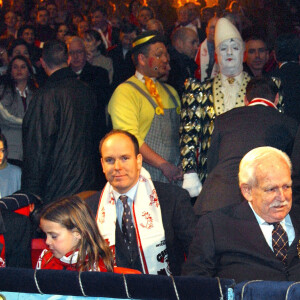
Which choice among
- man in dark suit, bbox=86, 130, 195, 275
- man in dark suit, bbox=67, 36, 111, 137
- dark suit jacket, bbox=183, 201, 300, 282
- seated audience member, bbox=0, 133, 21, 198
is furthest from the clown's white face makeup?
man in dark suit, bbox=67, 36, 111, 137

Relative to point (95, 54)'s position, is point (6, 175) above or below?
below

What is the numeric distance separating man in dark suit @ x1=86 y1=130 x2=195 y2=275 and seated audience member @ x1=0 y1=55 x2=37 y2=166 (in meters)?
2.31

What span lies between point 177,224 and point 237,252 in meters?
0.64

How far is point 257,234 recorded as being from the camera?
364 centimetres

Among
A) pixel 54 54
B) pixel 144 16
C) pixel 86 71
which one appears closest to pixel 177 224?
pixel 54 54

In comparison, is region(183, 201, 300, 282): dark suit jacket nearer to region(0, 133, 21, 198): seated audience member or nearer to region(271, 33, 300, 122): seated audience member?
region(271, 33, 300, 122): seated audience member

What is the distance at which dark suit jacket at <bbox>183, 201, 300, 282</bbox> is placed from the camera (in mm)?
3578

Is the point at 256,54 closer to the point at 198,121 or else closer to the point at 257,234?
the point at 198,121

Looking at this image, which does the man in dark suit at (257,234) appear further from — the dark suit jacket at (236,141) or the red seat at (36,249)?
the red seat at (36,249)

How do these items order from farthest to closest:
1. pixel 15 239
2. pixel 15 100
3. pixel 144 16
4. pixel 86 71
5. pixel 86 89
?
pixel 144 16 → pixel 86 71 → pixel 15 100 → pixel 86 89 → pixel 15 239

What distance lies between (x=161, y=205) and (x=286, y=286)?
1.70m

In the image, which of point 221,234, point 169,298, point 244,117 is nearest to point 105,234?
point 221,234

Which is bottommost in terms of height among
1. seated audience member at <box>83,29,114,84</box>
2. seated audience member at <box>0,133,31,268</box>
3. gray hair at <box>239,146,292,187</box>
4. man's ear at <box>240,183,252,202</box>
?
seated audience member at <box>0,133,31,268</box>

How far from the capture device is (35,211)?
4949mm
